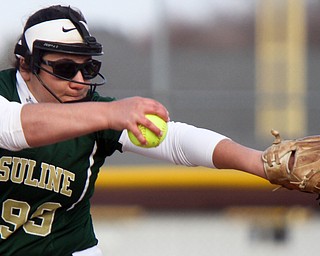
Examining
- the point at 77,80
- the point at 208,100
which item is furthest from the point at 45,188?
the point at 208,100

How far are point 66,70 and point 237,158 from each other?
768 millimetres

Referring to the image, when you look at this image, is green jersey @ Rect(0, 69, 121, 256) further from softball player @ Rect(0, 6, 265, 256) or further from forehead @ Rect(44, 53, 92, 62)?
forehead @ Rect(44, 53, 92, 62)

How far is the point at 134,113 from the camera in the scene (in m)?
2.75

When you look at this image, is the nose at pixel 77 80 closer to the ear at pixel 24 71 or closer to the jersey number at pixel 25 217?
the ear at pixel 24 71

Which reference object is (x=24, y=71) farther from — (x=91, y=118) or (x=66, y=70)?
(x=91, y=118)

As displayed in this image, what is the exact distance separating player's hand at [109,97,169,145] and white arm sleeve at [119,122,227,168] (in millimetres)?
495

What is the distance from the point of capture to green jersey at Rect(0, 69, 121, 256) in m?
3.50

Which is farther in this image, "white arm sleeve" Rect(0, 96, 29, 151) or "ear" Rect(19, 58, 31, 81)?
"ear" Rect(19, 58, 31, 81)

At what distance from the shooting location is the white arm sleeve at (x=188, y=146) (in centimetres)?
325

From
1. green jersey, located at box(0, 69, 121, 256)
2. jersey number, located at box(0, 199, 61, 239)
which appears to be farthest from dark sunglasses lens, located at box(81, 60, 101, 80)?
jersey number, located at box(0, 199, 61, 239)

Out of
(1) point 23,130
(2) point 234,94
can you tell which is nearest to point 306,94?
(2) point 234,94

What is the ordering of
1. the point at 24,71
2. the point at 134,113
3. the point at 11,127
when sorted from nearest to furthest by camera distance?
the point at 134,113
the point at 11,127
the point at 24,71

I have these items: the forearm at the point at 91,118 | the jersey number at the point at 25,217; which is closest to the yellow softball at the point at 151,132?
the forearm at the point at 91,118

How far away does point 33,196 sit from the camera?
3.52 meters
